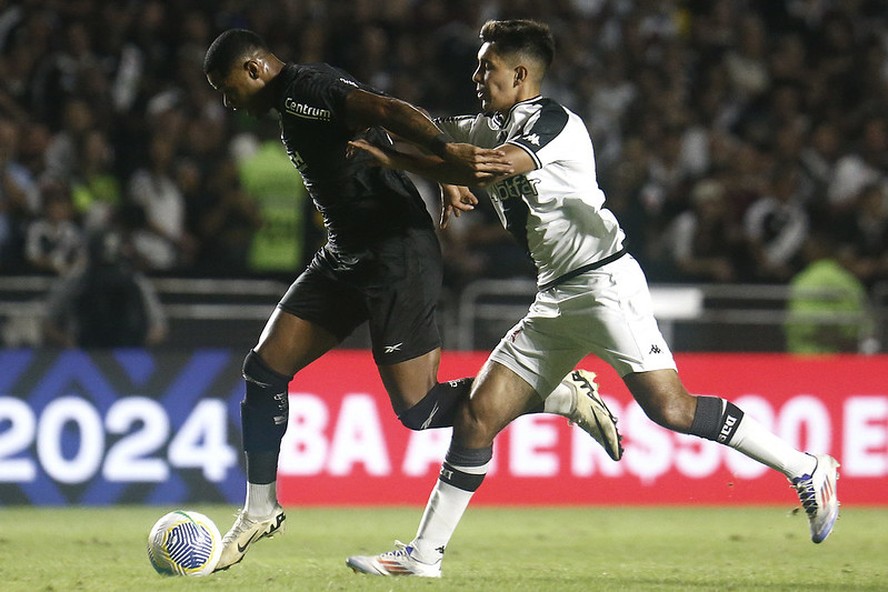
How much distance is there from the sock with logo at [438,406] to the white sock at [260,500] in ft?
2.45

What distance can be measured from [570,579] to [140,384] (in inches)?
177

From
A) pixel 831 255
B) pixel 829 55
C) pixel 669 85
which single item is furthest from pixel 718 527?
pixel 829 55

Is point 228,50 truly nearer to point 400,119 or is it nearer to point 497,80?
point 400,119

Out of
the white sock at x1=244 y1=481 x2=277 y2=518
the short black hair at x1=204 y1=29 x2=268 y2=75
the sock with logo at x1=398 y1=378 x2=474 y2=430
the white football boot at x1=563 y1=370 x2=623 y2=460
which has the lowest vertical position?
the white sock at x1=244 y1=481 x2=277 y2=518

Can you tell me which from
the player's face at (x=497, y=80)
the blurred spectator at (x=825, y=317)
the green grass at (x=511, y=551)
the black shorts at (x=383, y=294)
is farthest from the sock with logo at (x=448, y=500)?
the blurred spectator at (x=825, y=317)

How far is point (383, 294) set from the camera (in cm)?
675

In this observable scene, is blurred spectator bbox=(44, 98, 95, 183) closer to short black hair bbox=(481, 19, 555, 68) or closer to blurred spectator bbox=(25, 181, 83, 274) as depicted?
blurred spectator bbox=(25, 181, 83, 274)

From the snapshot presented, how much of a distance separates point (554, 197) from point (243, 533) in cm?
211

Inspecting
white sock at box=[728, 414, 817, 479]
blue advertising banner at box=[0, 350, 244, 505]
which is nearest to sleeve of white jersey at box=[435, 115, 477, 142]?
white sock at box=[728, 414, 817, 479]

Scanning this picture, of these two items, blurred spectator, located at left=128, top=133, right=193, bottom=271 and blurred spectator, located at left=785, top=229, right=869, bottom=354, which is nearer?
blurred spectator, located at left=128, top=133, right=193, bottom=271

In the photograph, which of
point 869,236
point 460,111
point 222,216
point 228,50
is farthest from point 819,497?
point 460,111

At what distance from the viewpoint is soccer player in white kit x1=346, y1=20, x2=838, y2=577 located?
21.0ft

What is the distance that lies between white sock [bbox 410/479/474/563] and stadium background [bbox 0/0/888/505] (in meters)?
3.83

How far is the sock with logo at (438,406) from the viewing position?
267 inches
